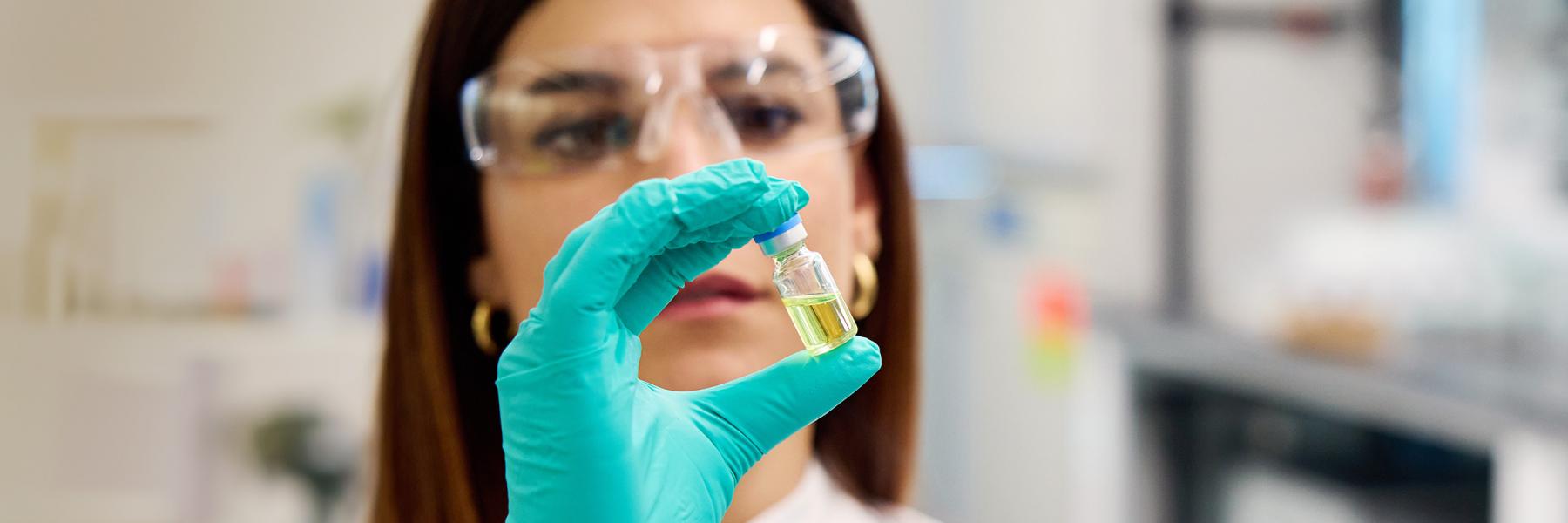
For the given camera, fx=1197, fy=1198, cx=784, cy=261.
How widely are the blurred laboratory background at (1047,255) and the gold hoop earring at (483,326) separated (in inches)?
18.3

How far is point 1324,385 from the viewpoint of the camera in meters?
2.04

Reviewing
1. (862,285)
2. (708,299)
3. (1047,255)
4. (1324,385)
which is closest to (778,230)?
(708,299)

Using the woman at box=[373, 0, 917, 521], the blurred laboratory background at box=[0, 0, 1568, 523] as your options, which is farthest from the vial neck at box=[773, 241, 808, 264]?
the blurred laboratory background at box=[0, 0, 1568, 523]

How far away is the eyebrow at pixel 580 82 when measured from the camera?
905 millimetres

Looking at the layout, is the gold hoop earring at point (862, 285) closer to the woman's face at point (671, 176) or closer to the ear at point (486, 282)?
Answer: the woman's face at point (671, 176)

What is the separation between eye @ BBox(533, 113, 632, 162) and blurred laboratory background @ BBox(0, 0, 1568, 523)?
0.65m

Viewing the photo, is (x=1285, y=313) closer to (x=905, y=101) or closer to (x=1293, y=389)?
(x=1293, y=389)

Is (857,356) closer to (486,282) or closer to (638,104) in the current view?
(638,104)

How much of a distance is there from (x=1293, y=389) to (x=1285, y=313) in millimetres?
401

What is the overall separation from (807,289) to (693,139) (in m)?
0.24

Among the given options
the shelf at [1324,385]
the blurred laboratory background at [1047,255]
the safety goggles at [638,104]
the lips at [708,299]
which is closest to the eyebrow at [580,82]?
the safety goggles at [638,104]

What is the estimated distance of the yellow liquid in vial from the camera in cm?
71

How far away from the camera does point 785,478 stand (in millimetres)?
976

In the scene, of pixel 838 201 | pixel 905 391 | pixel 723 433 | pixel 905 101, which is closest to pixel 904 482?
pixel 905 391
